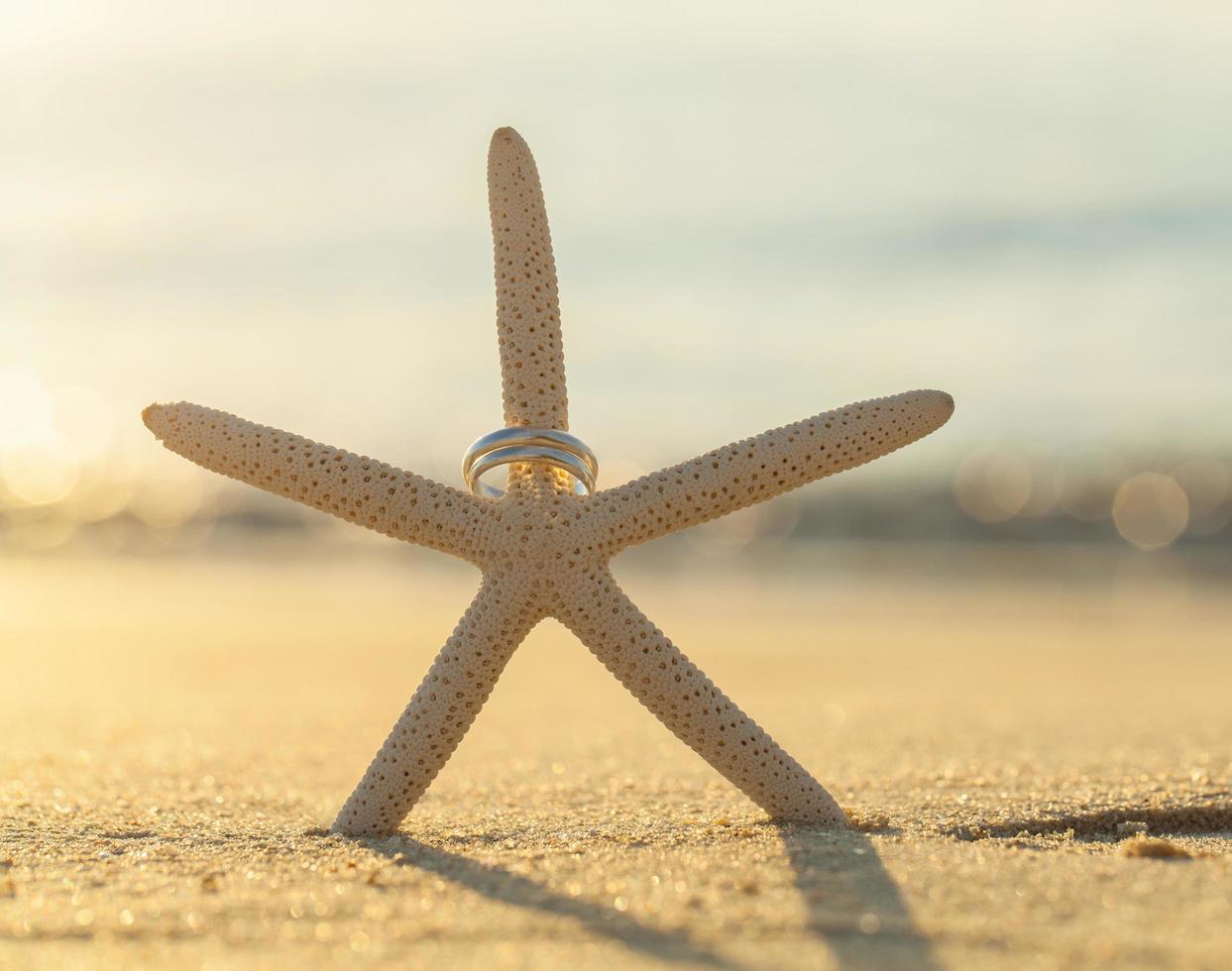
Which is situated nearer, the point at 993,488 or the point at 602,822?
the point at 602,822

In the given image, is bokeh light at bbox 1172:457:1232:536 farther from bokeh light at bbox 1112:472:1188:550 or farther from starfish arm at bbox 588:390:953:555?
starfish arm at bbox 588:390:953:555

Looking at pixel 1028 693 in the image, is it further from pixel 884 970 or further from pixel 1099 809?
pixel 884 970

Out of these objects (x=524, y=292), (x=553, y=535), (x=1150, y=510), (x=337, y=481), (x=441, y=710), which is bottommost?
(x=441, y=710)

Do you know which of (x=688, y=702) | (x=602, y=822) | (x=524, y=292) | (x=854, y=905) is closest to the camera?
(x=854, y=905)

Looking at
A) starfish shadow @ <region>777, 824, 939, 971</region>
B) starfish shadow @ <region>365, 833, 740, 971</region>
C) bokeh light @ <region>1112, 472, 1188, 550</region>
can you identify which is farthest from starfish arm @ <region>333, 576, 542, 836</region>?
bokeh light @ <region>1112, 472, 1188, 550</region>

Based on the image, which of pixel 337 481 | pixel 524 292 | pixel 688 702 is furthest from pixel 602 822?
pixel 524 292

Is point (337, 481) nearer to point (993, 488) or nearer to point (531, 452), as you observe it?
point (531, 452)

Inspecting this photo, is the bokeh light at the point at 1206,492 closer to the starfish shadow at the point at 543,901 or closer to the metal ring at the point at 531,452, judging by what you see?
the metal ring at the point at 531,452

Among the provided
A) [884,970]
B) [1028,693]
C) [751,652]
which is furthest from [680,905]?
[751,652]
